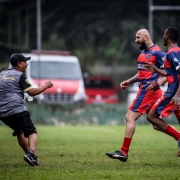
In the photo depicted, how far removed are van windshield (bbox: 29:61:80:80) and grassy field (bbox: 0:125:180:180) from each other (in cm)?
752

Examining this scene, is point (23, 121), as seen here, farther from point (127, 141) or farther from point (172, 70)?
point (172, 70)

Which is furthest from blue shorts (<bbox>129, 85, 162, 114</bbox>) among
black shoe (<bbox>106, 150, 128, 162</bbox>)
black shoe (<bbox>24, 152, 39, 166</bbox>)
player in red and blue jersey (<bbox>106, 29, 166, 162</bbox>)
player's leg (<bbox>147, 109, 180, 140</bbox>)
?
black shoe (<bbox>24, 152, 39, 166</bbox>)

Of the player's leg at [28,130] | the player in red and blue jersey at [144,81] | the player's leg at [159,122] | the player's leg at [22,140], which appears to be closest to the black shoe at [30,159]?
the player's leg at [28,130]

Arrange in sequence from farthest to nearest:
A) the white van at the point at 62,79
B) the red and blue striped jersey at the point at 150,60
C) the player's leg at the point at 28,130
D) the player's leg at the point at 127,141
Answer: the white van at the point at 62,79
the red and blue striped jersey at the point at 150,60
the player's leg at the point at 127,141
the player's leg at the point at 28,130

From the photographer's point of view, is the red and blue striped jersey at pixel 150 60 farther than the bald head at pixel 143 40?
No

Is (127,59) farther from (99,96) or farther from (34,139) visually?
(34,139)

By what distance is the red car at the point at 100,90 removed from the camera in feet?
113

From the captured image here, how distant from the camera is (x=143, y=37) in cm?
1180

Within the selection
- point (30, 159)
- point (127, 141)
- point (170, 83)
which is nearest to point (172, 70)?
point (170, 83)

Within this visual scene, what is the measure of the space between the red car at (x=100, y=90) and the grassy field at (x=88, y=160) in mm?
14814

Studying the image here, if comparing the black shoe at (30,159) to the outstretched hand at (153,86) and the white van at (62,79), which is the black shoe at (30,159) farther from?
the white van at (62,79)

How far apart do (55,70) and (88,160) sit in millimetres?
16011

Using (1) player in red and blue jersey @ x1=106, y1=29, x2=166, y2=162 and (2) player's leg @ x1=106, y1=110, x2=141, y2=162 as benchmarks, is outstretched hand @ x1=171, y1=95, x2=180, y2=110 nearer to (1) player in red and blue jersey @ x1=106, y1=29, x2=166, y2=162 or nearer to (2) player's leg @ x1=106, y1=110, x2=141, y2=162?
(1) player in red and blue jersey @ x1=106, y1=29, x2=166, y2=162

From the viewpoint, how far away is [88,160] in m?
12.0
